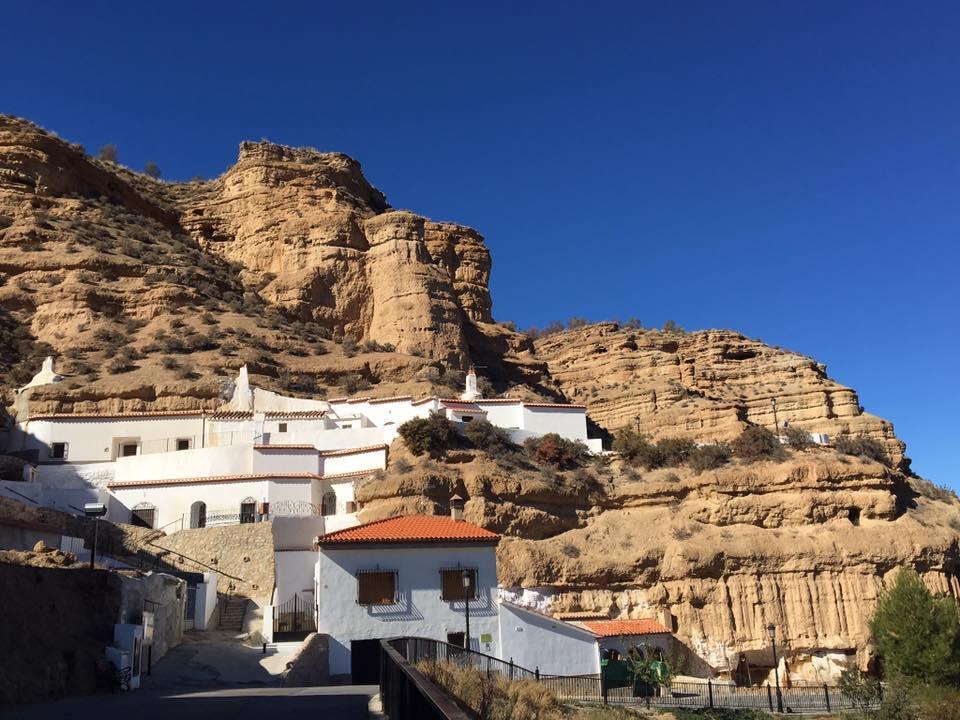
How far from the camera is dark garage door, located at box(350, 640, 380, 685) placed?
Answer: 2061 centimetres

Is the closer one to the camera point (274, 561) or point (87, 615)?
point (87, 615)

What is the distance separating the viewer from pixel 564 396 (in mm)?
60844

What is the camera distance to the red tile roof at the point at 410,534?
71.3 feet

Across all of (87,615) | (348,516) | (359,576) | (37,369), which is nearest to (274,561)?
(348,516)

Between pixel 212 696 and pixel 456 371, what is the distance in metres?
35.3

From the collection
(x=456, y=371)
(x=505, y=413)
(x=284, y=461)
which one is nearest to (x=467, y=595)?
(x=284, y=461)

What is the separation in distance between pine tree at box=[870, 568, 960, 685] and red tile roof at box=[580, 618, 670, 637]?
657 centimetres

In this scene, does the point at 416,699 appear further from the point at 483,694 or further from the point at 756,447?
the point at 756,447

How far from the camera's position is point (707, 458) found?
31.3m

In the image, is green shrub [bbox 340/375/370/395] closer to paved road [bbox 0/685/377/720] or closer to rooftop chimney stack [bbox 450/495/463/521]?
rooftop chimney stack [bbox 450/495/463/521]

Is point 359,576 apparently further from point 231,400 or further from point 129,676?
point 231,400

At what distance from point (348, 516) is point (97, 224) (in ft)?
117

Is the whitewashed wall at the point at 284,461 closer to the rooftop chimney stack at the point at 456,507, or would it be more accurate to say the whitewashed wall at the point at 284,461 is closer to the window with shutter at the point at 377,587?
the rooftop chimney stack at the point at 456,507

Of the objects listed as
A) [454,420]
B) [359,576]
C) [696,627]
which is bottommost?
[696,627]
